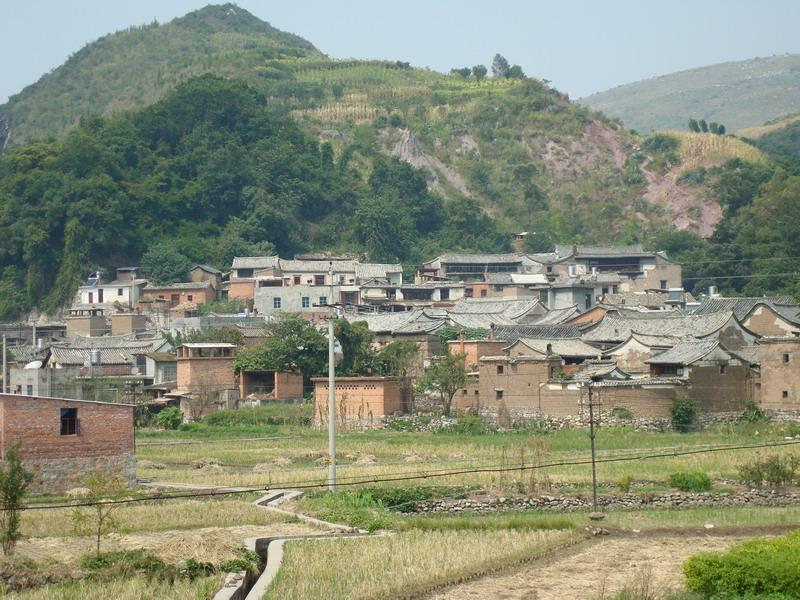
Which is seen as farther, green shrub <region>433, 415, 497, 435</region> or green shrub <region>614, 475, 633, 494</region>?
green shrub <region>433, 415, 497, 435</region>

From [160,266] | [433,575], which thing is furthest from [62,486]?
[160,266]

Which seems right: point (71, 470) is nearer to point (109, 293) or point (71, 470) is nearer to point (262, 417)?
point (262, 417)

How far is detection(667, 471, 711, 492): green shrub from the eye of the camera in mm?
27344

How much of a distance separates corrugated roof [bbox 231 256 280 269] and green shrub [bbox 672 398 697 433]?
33.3m

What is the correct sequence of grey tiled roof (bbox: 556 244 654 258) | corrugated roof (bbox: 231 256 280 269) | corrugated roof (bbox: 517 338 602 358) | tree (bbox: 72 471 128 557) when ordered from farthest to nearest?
1. grey tiled roof (bbox: 556 244 654 258)
2. corrugated roof (bbox: 231 256 280 269)
3. corrugated roof (bbox: 517 338 602 358)
4. tree (bbox: 72 471 128 557)

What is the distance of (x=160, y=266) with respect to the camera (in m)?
70.5

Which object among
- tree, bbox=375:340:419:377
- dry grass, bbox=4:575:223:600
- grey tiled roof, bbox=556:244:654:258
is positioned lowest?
dry grass, bbox=4:575:223:600

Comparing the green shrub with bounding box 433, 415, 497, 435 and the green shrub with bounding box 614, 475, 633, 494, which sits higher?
the green shrub with bounding box 433, 415, 497, 435

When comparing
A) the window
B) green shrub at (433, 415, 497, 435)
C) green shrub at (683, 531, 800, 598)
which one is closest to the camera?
green shrub at (683, 531, 800, 598)

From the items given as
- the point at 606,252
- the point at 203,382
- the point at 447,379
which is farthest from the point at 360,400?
the point at 606,252

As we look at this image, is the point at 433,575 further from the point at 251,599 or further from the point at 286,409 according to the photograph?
the point at 286,409

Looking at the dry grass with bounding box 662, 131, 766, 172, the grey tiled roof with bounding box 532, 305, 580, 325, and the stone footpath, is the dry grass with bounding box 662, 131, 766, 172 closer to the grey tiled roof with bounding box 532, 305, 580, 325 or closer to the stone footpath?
the grey tiled roof with bounding box 532, 305, 580, 325

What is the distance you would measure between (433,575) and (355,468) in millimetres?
12162

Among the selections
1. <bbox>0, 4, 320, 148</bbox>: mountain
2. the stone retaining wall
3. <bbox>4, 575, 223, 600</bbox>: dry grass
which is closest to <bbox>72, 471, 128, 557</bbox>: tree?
<bbox>4, 575, 223, 600</bbox>: dry grass
